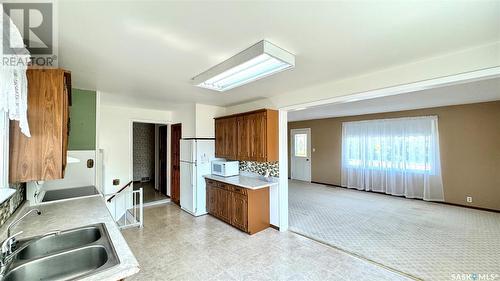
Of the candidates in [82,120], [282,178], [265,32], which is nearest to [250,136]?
[282,178]

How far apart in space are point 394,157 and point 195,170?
18.0 feet

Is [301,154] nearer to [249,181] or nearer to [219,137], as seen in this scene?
[219,137]

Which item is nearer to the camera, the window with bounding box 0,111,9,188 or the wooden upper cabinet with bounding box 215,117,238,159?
the window with bounding box 0,111,9,188

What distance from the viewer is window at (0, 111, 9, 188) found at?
4.68 ft

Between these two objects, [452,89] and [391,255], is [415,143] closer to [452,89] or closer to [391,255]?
[452,89]

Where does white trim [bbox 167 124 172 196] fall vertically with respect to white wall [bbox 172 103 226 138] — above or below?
below

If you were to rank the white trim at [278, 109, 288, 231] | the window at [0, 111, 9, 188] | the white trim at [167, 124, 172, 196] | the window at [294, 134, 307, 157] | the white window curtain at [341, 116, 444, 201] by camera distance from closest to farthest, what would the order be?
the window at [0, 111, 9, 188] → the white trim at [278, 109, 288, 231] → the white window curtain at [341, 116, 444, 201] → the white trim at [167, 124, 172, 196] → the window at [294, 134, 307, 157]

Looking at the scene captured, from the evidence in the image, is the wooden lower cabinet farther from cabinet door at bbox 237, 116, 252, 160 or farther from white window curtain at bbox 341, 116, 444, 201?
white window curtain at bbox 341, 116, 444, 201

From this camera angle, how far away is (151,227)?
3.82 meters

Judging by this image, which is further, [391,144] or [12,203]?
[391,144]

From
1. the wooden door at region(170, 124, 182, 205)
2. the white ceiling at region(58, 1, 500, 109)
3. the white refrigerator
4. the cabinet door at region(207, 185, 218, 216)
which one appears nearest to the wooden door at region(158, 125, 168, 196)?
the wooden door at region(170, 124, 182, 205)

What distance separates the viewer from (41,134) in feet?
5.19

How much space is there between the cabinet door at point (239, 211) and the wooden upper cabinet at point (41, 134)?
8.25 feet

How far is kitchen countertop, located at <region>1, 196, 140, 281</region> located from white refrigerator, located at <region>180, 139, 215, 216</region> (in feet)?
6.27
